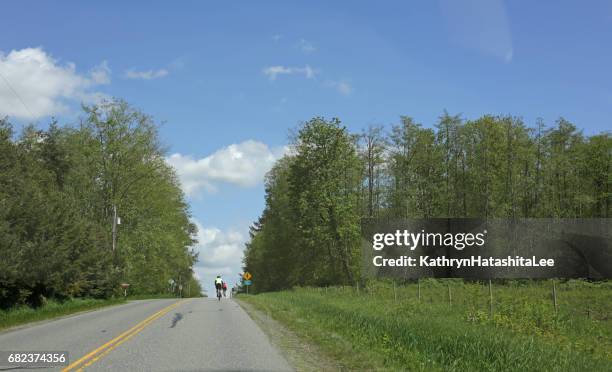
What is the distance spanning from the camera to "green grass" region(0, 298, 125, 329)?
22725mm

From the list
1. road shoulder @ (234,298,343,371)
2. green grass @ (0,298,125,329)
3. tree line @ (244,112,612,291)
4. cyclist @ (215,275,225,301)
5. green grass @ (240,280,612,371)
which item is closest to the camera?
green grass @ (240,280,612,371)

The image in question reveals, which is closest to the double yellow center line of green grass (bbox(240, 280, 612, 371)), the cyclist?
green grass (bbox(240, 280, 612, 371))

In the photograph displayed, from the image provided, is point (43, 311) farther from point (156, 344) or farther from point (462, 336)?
point (462, 336)

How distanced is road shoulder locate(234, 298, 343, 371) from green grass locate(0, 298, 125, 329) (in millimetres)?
9664

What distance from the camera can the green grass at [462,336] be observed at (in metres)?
11.2

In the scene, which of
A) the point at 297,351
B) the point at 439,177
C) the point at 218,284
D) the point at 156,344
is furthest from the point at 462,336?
the point at 439,177

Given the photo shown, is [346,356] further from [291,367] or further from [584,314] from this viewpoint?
[584,314]

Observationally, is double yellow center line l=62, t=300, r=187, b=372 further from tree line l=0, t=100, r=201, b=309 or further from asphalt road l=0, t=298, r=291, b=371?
tree line l=0, t=100, r=201, b=309

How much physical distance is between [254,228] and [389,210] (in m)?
49.2

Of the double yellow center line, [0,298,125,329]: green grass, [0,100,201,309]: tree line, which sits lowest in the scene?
[0,298,125,329]: green grass

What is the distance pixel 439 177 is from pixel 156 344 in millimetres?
47102

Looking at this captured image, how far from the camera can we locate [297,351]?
14023 millimetres

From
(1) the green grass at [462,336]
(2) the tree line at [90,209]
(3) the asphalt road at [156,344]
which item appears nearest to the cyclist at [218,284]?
(2) the tree line at [90,209]

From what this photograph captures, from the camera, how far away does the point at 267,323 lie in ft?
71.8
